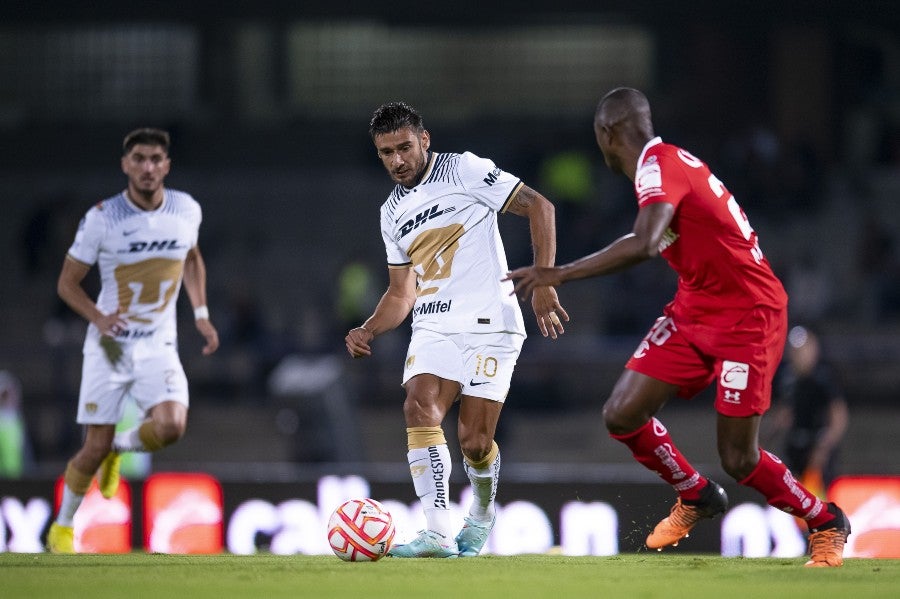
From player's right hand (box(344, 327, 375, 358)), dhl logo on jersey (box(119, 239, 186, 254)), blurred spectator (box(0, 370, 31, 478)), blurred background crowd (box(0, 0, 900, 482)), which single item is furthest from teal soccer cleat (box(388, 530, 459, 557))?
blurred spectator (box(0, 370, 31, 478))

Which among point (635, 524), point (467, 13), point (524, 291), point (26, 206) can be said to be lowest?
point (635, 524)

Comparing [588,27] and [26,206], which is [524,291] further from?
[588,27]

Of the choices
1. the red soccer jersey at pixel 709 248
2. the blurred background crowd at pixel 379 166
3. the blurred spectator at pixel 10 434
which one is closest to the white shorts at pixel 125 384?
the red soccer jersey at pixel 709 248

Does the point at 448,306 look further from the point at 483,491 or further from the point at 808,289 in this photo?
the point at 808,289

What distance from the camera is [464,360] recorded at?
291 inches

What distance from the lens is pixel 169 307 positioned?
9.17 meters

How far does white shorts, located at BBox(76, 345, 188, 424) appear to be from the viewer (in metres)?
9.04

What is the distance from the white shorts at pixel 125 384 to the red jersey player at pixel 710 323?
3.21 m

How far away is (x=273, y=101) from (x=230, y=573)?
1982cm

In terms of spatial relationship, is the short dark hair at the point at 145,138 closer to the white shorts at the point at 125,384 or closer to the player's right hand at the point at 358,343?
the white shorts at the point at 125,384

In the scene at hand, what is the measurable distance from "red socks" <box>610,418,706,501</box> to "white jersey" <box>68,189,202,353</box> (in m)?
3.40

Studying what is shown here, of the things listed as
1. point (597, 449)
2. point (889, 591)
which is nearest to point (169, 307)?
point (889, 591)

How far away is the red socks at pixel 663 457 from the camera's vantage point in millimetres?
7016

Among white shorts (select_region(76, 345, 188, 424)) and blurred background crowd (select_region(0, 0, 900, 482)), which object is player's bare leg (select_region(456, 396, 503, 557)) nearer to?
white shorts (select_region(76, 345, 188, 424))
